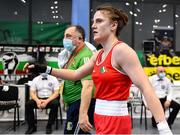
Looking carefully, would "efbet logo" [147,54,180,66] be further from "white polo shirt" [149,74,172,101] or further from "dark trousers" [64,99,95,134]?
"dark trousers" [64,99,95,134]

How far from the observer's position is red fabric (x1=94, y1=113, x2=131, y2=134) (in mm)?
2264

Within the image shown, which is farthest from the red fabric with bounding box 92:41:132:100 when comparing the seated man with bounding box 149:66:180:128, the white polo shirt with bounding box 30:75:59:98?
the seated man with bounding box 149:66:180:128

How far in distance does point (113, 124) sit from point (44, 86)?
17.3 feet

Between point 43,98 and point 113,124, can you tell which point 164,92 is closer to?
point 43,98

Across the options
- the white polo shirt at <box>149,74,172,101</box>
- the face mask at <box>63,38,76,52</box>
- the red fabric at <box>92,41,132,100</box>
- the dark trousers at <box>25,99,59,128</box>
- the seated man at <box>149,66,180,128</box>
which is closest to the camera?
the red fabric at <box>92,41,132,100</box>

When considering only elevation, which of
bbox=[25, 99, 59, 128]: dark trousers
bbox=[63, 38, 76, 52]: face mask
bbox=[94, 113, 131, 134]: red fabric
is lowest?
bbox=[25, 99, 59, 128]: dark trousers

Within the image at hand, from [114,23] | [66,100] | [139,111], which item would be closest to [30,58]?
[139,111]

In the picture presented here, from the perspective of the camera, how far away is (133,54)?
2111 millimetres

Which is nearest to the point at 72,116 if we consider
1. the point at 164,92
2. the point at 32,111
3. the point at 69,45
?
the point at 69,45

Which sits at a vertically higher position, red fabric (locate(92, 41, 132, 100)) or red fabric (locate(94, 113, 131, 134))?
red fabric (locate(92, 41, 132, 100))

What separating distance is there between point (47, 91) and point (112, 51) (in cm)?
537

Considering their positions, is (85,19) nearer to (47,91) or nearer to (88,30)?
(88,30)

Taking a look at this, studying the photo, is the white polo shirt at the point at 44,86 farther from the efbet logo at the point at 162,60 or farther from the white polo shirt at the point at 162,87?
the efbet logo at the point at 162,60

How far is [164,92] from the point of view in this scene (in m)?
7.78
